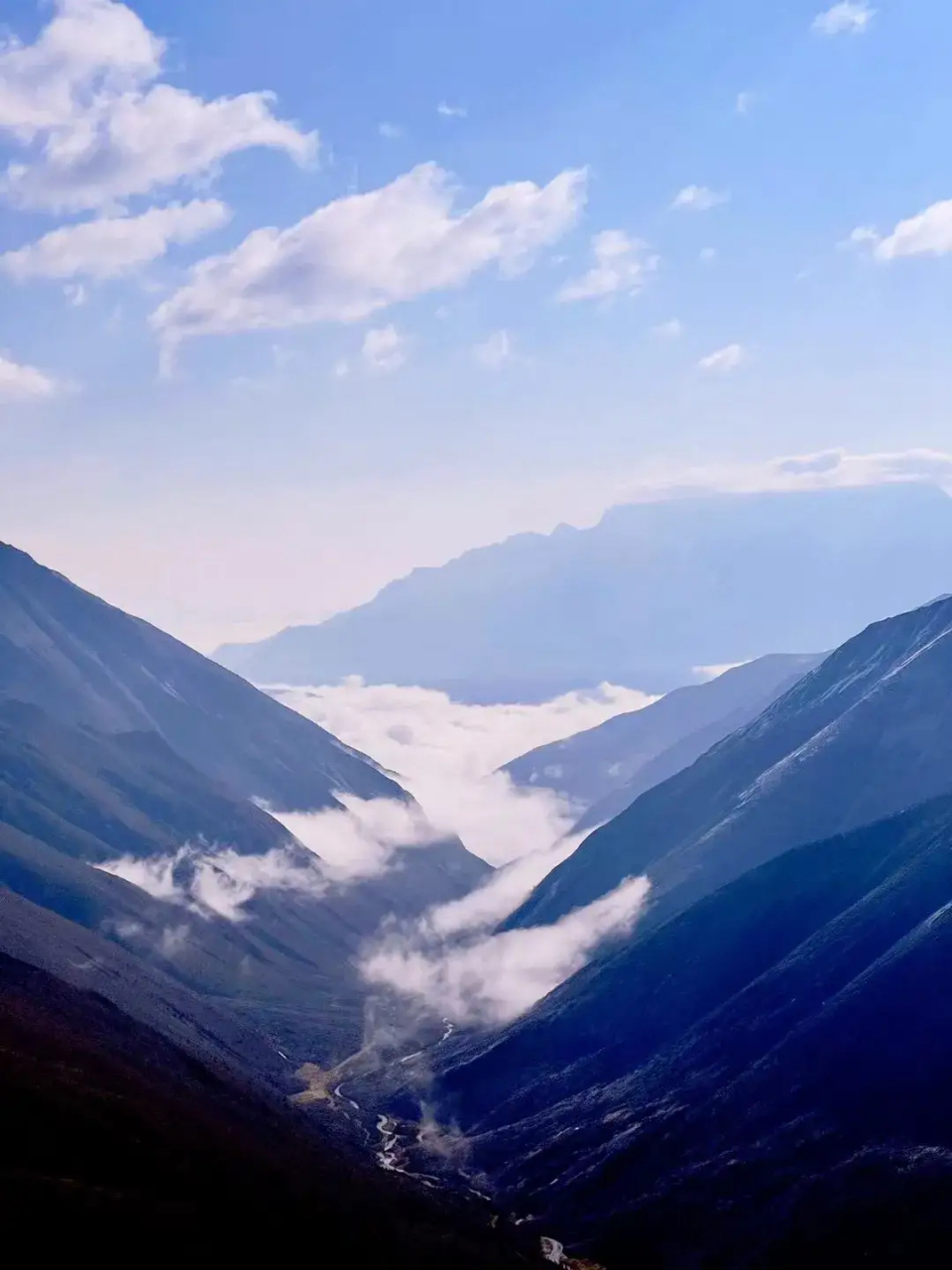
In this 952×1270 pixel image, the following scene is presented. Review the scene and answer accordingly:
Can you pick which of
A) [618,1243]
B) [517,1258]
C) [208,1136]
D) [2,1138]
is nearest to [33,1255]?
[2,1138]

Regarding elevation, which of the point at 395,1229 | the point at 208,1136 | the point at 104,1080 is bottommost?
the point at 395,1229

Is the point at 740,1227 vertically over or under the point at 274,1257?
under

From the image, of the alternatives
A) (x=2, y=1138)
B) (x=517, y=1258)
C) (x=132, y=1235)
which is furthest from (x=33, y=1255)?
(x=517, y=1258)

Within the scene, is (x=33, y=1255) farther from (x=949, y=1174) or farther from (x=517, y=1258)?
(x=949, y=1174)

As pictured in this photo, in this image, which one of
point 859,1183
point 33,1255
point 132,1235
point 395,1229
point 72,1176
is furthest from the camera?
point 859,1183

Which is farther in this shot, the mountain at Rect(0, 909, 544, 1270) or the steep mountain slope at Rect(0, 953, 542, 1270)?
the steep mountain slope at Rect(0, 953, 542, 1270)

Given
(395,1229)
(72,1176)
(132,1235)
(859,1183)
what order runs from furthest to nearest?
1. (859,1183)
2. (395,1229)
3. (72,1176)
4. (132,1235)

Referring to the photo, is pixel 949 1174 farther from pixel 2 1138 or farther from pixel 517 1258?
pixel 2 1138

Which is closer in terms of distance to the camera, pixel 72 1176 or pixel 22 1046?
pixel 72 1176

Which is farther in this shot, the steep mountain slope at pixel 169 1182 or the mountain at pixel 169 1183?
the steep mountain slope at pixel 169 1182

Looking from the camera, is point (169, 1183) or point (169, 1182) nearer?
point (169, 1183)
